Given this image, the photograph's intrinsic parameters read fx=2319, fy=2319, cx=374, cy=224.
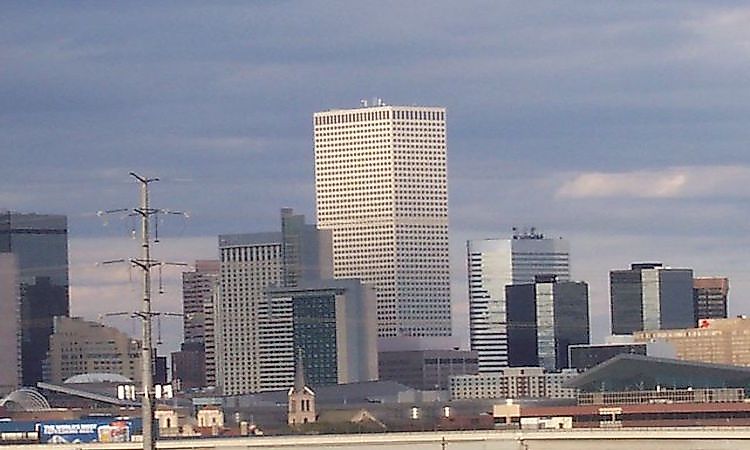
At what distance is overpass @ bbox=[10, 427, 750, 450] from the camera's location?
154 m

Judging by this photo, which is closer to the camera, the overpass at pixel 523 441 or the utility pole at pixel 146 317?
the utility pole at pixel 146 317

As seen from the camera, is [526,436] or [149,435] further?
[526,436]

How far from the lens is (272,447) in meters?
176

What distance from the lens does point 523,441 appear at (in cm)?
15900

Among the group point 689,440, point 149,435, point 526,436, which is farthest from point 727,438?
point 149,435

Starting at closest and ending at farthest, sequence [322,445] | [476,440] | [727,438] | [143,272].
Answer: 1. [143,272]
2. [727,438]
3. [476,440]
4. [322,445]

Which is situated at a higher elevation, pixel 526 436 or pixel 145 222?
pixel 145 222

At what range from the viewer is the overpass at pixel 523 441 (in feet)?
504

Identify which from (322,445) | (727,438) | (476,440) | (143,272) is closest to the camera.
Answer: (143,272)

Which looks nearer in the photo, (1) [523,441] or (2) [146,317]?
(2) [146,317]

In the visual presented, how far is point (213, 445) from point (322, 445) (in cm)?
962

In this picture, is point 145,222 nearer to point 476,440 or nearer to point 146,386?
point 146,386

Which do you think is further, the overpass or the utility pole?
the overpass

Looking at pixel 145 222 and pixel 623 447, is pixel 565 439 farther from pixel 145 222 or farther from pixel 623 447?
pixel 145 222
